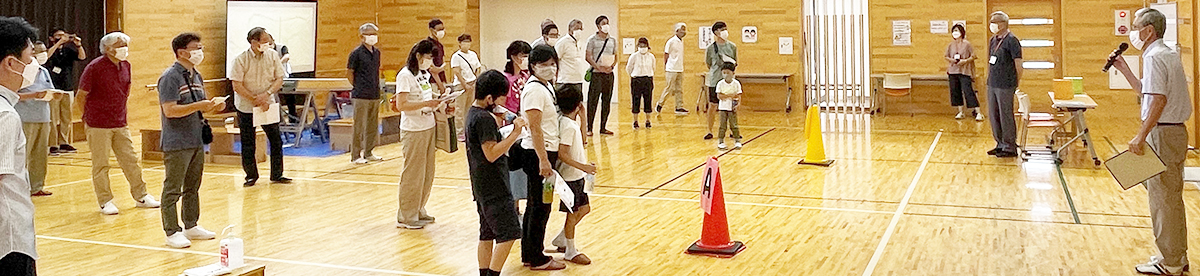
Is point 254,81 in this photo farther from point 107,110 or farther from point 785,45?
point 785,45

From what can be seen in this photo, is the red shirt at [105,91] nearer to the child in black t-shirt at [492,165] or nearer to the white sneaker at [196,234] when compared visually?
the white sneaker at [196,234]

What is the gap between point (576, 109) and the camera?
5.90m

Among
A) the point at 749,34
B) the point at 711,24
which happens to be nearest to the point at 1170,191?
the point at 749,34

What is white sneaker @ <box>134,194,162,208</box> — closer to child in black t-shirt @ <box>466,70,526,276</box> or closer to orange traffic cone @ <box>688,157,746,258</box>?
child in black t-shirt @ <box>466,70,526,276</box>

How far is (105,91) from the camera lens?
7.72m

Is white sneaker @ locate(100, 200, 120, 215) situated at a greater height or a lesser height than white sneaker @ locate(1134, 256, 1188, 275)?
greater

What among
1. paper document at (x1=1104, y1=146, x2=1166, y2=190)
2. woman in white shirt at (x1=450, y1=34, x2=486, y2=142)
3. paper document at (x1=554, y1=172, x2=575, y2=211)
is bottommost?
paper document at (x1=554, y1=172, x2=575, y2=211)

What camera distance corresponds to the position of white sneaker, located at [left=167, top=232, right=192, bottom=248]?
6809 mm

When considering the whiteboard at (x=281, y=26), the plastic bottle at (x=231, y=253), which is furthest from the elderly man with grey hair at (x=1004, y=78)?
the whiteboard at (x=281, y=26)

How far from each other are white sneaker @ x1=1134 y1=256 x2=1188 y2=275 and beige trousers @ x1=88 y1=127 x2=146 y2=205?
6727 millimetres

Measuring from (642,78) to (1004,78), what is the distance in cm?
566

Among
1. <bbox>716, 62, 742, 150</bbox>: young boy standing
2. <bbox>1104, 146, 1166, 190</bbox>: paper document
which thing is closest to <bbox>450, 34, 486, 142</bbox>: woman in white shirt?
<bbox>716, 62, 742, 150</bbox>: young boy standing

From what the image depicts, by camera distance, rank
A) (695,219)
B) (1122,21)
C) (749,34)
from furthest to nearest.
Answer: (749,34)
(1122,21)
(695,219)

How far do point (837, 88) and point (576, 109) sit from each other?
12.8 m
